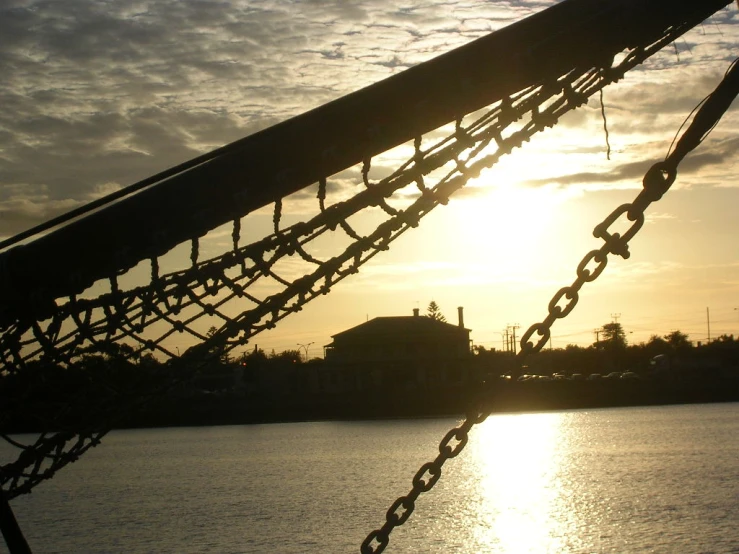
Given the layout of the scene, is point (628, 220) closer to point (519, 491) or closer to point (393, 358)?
point (519, 491)

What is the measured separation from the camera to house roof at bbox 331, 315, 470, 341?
84.8 m

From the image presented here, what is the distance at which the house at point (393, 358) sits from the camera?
273ft

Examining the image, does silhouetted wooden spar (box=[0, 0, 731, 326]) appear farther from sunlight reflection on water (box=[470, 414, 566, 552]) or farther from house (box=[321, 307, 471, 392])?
house (box=[321, 307, 471, 392])

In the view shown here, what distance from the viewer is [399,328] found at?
86.2 m

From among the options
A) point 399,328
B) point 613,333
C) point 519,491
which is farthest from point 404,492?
point 613,333

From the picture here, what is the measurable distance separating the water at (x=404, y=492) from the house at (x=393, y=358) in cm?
1316

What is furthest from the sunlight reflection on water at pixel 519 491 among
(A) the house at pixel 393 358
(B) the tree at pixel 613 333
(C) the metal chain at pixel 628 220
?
(B) the tree at pixel 613 333

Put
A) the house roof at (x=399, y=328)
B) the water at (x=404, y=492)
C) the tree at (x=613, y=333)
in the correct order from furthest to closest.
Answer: the tree at (x=613, y=333), the house roof at (x=399, y=328), the water at (x=404, y=492)

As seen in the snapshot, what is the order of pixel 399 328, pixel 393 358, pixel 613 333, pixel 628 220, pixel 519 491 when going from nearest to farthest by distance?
pixel 628 220, pixel 519 491, pixel 393 358, pixel 399 328, pixel 613 333

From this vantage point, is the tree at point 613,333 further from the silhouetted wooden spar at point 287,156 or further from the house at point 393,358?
the silhouetted wooden spar at point 287,156

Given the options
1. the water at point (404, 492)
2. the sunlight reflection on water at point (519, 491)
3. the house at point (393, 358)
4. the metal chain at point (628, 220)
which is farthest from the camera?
the house at point (393, 358)

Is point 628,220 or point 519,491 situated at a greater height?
point 628,220

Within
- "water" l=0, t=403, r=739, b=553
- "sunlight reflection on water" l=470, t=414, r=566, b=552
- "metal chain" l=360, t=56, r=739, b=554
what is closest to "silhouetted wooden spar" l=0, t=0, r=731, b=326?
"metal chain" l=360, t=56, r=739, b=554

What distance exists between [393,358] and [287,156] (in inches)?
3138
